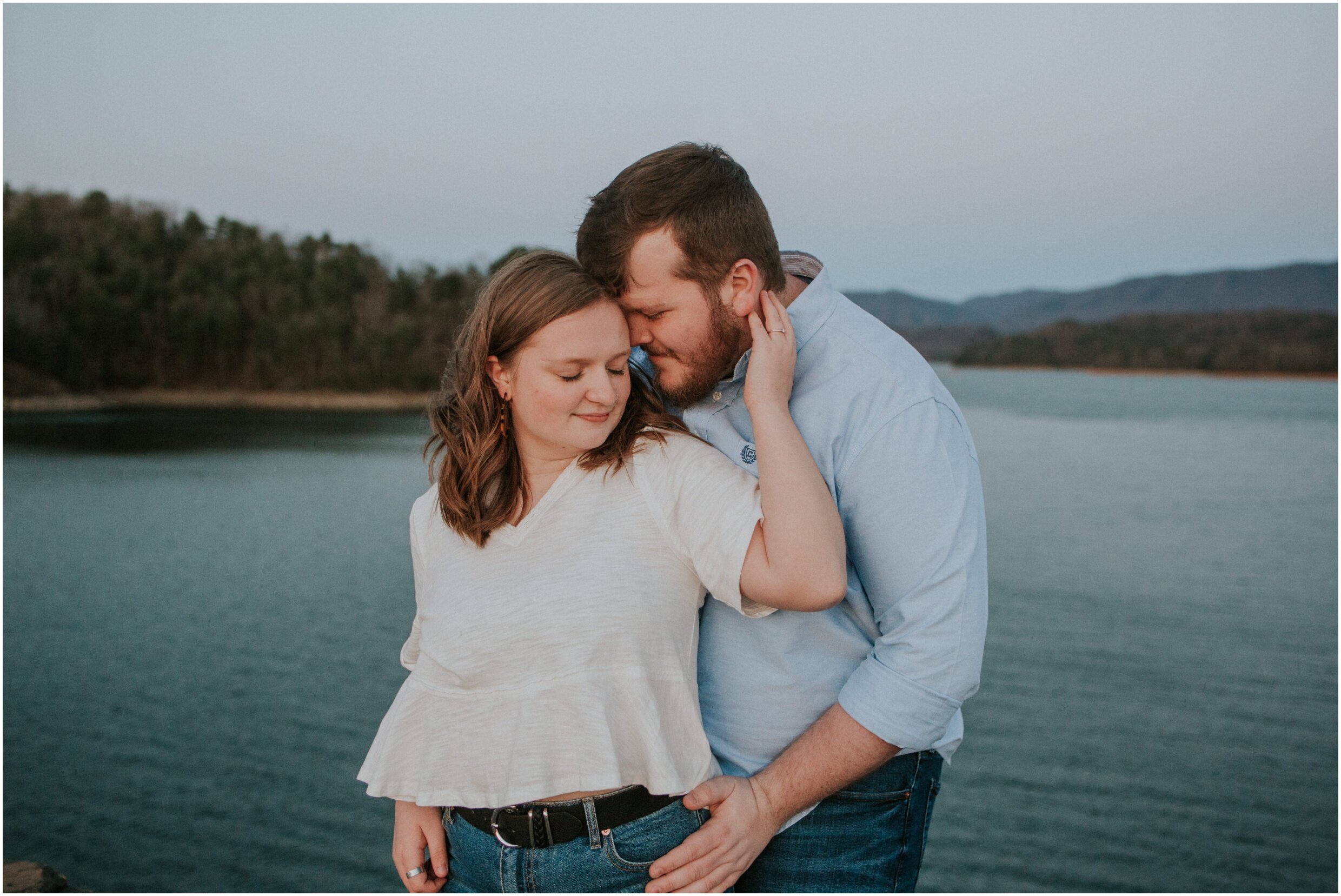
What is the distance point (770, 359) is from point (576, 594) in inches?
21.7

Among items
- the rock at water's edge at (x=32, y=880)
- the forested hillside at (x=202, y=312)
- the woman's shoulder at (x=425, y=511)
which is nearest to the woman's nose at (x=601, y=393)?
the woman's shoulder at (x=425, y=511)

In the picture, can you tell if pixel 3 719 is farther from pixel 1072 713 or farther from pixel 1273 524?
pixel 1273 524

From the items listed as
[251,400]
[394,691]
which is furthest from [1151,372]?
[394,691]

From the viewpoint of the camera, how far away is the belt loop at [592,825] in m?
1.65

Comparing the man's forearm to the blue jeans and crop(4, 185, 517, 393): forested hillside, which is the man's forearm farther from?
crop(4, 185, 517, 393): forested hillside

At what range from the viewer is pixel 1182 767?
30.9ft

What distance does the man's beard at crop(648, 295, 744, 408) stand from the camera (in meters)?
1.87

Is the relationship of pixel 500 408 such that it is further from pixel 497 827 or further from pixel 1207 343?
pixel 1207 343

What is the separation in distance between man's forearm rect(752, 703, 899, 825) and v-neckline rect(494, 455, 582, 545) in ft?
2.06

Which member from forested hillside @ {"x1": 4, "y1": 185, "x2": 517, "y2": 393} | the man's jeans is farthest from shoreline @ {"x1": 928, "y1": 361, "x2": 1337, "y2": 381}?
the man's jeans

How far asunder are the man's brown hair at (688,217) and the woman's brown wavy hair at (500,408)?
72 mm

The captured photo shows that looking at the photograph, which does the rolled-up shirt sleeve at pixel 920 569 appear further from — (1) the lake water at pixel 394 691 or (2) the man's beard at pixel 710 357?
(1) the lake water at pixel 394 691

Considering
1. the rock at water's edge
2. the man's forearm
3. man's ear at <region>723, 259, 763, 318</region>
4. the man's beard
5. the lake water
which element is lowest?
the lake water

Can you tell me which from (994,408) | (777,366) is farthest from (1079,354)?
(777,366)
